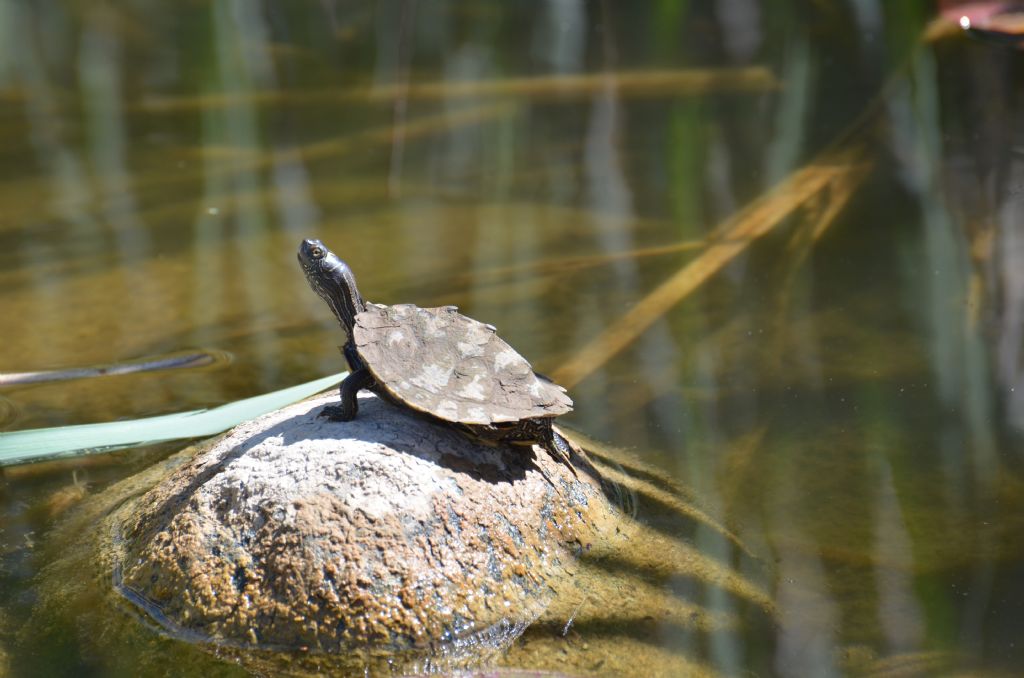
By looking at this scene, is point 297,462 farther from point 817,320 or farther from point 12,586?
point 817,320

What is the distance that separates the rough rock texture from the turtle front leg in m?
0.03

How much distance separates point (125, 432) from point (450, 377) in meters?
1.08

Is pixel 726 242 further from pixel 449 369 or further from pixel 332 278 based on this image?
pixel 449 369

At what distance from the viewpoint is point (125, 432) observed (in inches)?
125

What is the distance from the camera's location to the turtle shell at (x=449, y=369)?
8.93ft

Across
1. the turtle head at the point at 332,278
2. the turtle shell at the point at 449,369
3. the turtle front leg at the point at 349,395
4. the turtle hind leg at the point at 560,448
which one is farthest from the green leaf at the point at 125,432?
the turtle hind leg at the point at 560,448

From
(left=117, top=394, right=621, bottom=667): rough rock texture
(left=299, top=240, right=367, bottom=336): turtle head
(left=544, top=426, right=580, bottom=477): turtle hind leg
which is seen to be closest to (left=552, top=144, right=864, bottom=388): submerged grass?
(left=544, top=426, right=580, bottom=477): turtle hind leg

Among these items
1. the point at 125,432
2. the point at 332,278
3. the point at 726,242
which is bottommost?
the point at 125,432

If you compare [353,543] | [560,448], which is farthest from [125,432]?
[560,448]

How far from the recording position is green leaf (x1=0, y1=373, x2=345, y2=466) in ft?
10.2

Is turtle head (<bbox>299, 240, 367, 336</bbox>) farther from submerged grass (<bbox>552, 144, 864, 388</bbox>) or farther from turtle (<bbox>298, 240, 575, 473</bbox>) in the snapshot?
submerged grass (<bbox>552, 144, 864, 388</bbox>)

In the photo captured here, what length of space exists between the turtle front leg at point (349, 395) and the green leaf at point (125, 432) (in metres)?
0.57

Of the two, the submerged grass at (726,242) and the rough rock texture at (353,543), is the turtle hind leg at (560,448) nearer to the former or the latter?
the rough rock texture at (353,543)

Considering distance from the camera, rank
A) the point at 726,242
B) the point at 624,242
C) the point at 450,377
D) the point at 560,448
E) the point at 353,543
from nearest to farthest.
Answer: the point at 353,543 → the point at 450,377 → the point at 560,448 → the point at 726,242 → the point at 624,242
